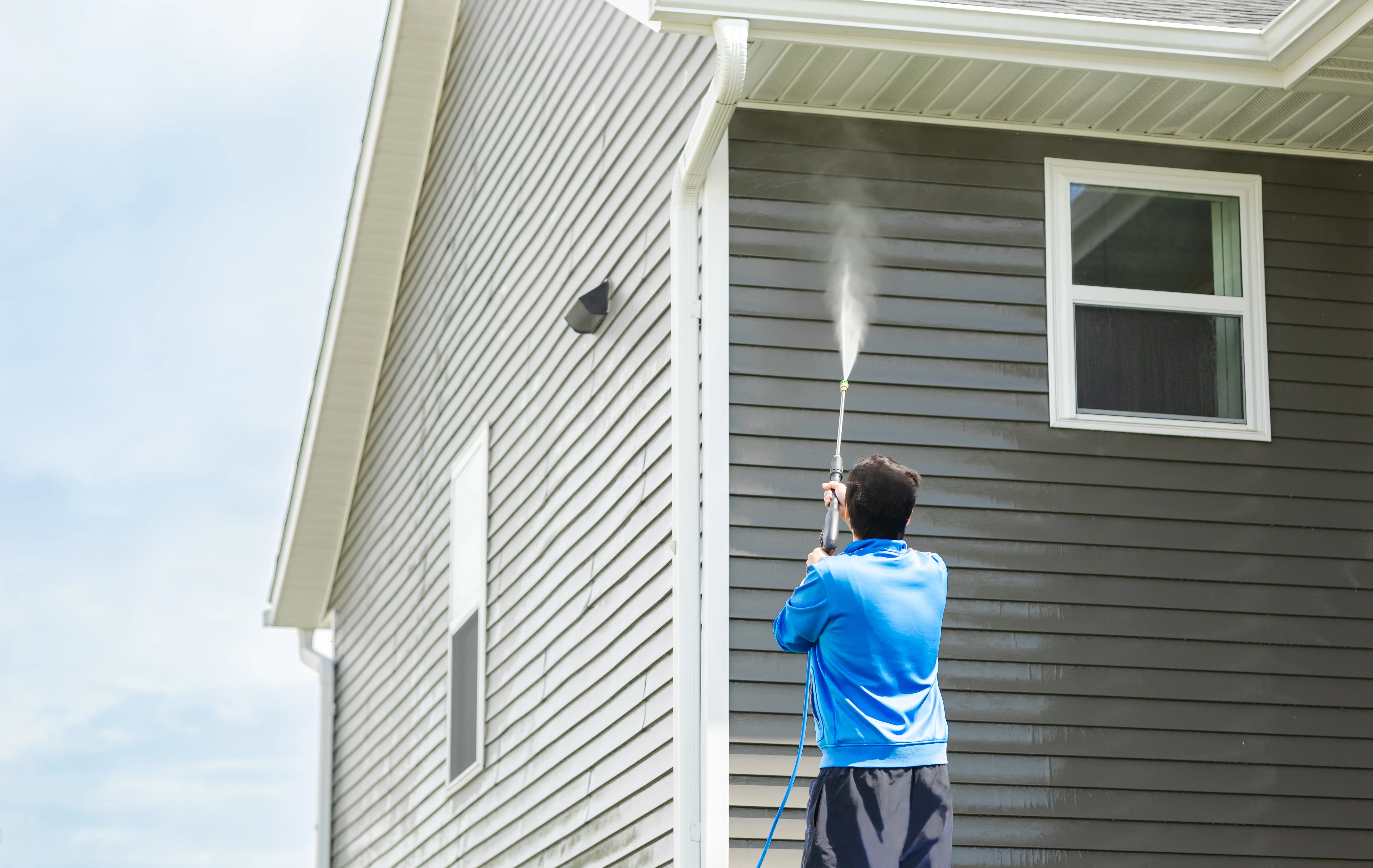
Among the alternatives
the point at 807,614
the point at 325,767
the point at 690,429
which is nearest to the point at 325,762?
the point at 325,767

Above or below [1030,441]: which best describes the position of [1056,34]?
above

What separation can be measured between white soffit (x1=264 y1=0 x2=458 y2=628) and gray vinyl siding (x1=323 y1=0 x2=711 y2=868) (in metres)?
0.20

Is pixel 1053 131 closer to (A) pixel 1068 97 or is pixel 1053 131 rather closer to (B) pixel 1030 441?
(A) pixel 1068 97

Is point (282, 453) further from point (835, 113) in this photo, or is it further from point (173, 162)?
point (835, 113)

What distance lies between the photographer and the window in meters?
9.69

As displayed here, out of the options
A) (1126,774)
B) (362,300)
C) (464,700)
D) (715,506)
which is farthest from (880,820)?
(362,300)

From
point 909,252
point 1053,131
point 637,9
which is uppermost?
point 637,9

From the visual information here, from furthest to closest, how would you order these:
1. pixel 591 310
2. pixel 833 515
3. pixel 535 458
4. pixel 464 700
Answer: pixel 464 700
pixel 535 458
pixel 591 310
pixel 833 515

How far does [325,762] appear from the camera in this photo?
13.8 meters

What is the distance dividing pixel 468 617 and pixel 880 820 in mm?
5733

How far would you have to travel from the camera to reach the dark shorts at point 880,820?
15.1 feet

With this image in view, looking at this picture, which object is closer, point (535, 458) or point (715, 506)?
point (715, 506)

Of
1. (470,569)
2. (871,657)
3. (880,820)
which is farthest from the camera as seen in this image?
(470,569)

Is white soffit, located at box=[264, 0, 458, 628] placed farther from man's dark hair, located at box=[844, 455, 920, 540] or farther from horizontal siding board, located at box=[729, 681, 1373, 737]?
man's dark hair, located at box=[844, 455, 920, 540]
